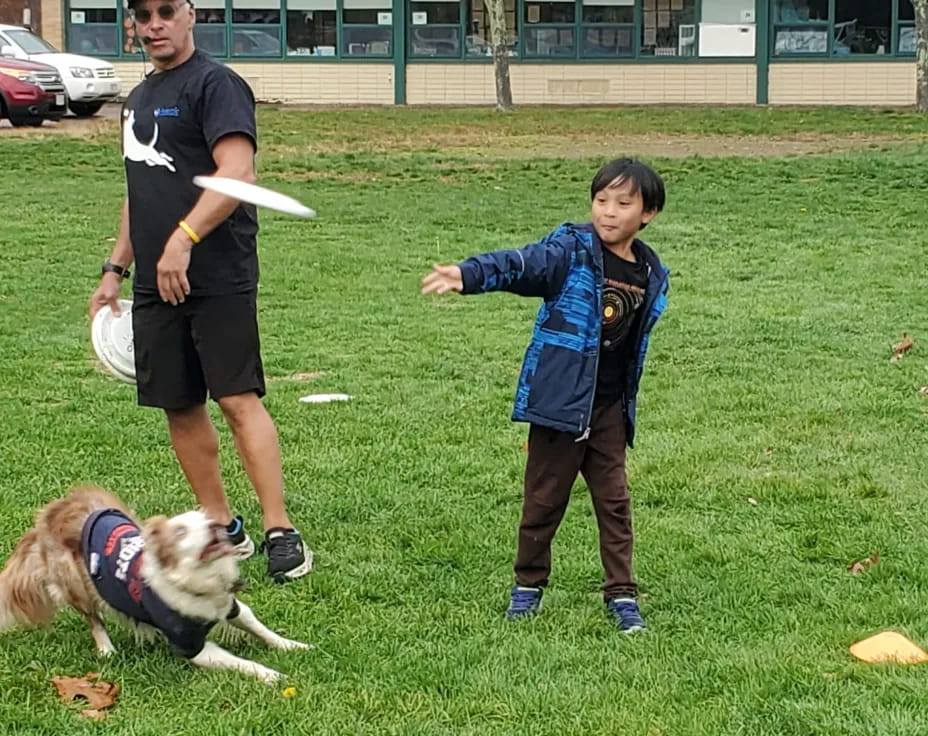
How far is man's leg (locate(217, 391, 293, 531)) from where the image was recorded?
4.86 meters

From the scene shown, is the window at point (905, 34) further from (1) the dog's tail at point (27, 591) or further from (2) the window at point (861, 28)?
(1) the dog's tail at point (27, 591)

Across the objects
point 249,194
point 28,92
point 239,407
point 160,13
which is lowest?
point 239,407

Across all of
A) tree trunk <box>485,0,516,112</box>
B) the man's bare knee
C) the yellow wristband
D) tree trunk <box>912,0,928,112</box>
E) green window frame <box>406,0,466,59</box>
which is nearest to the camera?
the yellow wristband

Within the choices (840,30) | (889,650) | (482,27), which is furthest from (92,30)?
(889,650)

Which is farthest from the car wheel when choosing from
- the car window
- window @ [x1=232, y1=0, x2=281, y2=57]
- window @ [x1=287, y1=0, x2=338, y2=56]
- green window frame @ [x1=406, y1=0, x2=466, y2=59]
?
green window frame @ [x1=406, y1=0, x2=466, y2=59]

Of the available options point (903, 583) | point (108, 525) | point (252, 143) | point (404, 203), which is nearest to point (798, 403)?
point (903, 583)

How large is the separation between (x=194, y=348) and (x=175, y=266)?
49 cm

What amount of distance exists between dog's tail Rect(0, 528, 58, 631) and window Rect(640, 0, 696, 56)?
31166 mm

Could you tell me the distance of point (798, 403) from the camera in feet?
24.1

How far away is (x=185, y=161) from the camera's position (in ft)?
15.2

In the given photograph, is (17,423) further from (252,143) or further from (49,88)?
(49,88)

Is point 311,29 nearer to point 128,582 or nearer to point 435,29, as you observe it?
point 435,29

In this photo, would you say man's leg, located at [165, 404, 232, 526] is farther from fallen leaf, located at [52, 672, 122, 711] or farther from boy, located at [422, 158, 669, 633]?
boy, located at [422, 158, 669, 633]

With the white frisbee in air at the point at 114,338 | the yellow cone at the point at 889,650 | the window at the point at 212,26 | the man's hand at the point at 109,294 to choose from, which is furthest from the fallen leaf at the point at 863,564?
the window at the point at 212,26
